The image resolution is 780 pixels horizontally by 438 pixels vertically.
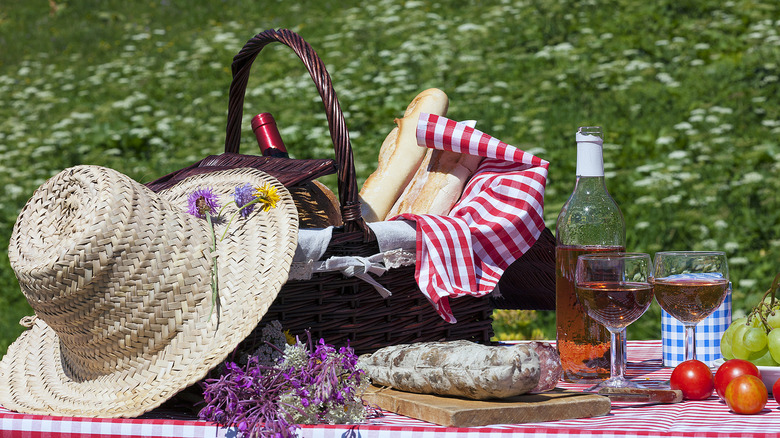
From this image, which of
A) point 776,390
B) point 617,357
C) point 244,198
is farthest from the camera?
point 244,198

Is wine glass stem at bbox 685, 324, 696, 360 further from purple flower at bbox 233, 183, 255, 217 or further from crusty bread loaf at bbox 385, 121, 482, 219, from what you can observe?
purple flower at bbox 233, 183, 255, 217

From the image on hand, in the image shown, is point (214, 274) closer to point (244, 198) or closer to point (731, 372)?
point (244, 198)

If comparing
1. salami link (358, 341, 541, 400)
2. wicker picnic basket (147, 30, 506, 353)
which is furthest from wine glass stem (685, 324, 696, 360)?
wicker picnic basket (147, 30, 506, 353)

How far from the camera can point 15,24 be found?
9.97 metres

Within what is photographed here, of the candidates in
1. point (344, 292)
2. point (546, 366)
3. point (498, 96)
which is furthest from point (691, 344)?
point (498, 96)

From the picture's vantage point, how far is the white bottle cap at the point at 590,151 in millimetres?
1710

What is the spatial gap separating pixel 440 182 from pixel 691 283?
30.9 inches

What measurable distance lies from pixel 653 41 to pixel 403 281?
17.9 feet

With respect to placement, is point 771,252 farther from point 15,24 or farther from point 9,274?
point 15,24

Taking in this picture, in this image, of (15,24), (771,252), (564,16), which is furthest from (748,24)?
(15,24)

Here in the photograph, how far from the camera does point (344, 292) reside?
5.84 feet

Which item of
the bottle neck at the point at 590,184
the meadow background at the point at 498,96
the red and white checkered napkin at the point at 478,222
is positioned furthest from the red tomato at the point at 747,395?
the meadow background at the point at 498,96

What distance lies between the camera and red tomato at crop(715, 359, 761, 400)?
4.87 feet

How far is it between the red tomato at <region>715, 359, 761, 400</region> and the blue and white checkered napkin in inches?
12.9
